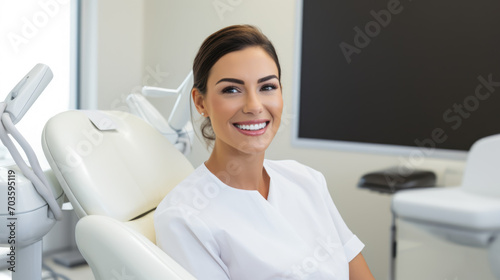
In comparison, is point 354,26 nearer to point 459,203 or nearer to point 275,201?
point 275,201

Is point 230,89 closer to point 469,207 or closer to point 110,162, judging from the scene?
point 110,162

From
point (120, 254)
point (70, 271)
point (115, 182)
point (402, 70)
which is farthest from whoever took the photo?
point (70, 271)

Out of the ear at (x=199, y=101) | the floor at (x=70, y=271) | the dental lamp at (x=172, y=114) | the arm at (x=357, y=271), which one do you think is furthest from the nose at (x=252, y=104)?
the floor at (x=70, y=271)

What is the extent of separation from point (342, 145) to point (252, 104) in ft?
2.48

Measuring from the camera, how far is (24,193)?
2.93 feet

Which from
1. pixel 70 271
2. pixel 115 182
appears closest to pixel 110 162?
pixel 115 182

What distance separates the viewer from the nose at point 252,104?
2.66ft

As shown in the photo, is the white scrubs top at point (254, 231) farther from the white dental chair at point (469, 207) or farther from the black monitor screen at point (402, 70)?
the black monitor screen at point (402, 70)

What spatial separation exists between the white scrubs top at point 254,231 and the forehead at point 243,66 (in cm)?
18

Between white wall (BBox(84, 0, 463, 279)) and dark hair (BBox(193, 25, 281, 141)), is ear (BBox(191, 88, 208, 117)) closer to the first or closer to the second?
dark hair (BBox(193, 25, 281, 141))

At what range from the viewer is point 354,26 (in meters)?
1.42

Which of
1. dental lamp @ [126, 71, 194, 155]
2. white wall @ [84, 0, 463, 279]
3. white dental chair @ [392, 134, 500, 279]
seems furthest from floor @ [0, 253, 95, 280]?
white dental chair @ [392, 134, 500, 279]

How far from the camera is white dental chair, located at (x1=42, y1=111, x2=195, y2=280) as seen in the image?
0.71m

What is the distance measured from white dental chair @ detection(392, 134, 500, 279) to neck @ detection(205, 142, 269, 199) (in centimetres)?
31
